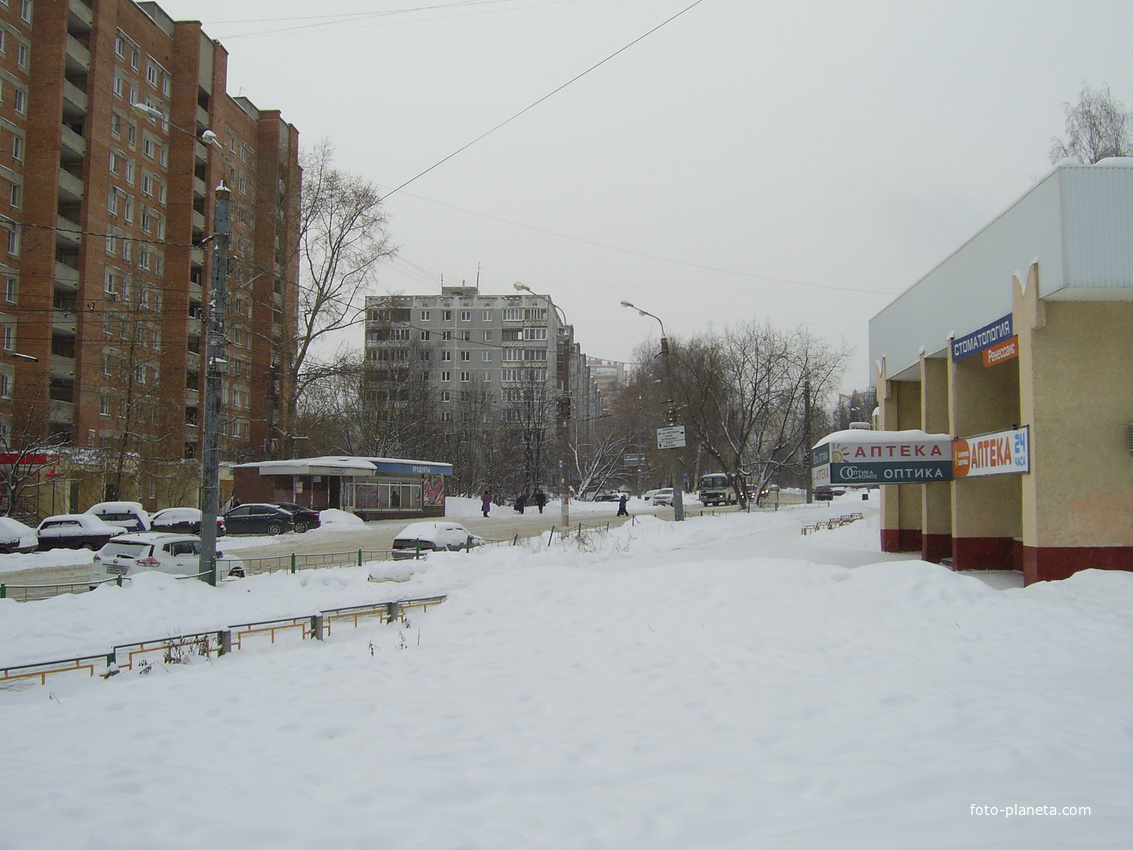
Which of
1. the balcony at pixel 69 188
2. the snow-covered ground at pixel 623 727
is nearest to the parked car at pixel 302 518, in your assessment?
the snow-covered ground at pixel 623 727

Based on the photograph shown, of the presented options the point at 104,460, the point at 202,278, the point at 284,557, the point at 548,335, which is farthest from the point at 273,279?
the point at 548,335

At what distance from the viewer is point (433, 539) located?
26078 mm

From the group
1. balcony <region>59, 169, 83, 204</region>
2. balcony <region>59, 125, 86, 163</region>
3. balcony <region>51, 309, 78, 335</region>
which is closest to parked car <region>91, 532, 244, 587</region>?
balcony <region>51, 309, 78, 335</region>

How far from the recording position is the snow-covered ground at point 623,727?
14.9ft

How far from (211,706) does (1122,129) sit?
41.0 m

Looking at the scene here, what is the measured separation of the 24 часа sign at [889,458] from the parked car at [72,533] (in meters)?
25.0

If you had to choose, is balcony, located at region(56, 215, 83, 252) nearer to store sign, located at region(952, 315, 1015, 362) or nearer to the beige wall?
store sign, located at region(952, 315, 1015, 362)

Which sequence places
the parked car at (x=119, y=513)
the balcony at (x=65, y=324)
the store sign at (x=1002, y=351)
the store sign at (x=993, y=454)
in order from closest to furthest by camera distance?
the store sign at (x=993, y=454) → the store sign at (x=1002, y=351) → the parked car at (x=119, y=513) → the balcony at (x=65, y=324)

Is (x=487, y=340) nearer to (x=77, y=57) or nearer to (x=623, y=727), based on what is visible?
(x=77, y=57)

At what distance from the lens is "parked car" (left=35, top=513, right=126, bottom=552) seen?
28.9m

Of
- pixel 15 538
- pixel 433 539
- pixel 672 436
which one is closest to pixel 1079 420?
pixel 433 539

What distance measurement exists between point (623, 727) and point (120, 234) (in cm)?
5423

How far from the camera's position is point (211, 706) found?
7617 millimetres

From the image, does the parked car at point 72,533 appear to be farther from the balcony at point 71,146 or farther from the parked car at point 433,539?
the balcony at point 71,146
